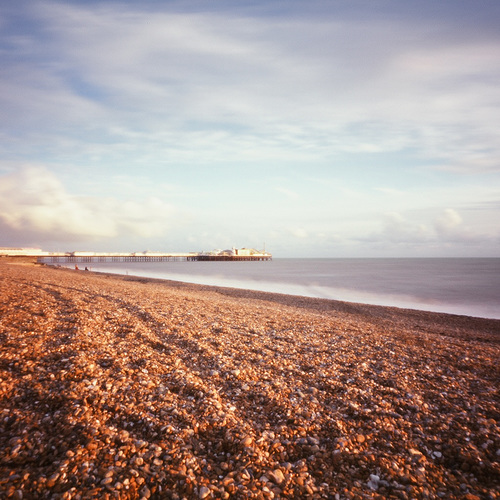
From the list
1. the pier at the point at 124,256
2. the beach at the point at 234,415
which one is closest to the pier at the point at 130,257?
the pier at the point at 124,256

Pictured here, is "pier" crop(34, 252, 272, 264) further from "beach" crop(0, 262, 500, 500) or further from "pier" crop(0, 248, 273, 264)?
"beach" crop(0, 262, 500, 500)

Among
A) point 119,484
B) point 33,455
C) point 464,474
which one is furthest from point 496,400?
point 33,455

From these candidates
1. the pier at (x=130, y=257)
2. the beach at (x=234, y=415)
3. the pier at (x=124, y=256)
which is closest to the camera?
the beach at (x=234, y=415)

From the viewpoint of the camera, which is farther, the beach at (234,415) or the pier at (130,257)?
the pier at (130,257)

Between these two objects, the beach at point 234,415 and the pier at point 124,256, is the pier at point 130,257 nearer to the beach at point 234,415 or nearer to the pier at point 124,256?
the pier at point 124,256

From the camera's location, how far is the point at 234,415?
5.09 meters

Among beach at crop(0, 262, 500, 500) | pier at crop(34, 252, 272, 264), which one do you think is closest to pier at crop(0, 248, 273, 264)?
pier at crop(34, 252, 272, 264)

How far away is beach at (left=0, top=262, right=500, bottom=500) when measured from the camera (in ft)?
12.2

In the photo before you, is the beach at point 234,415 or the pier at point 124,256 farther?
the pier at point 124,256

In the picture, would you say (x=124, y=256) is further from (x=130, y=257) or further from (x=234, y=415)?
(x=234, y=415)

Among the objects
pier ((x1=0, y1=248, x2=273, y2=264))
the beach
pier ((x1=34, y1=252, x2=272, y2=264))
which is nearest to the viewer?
the beach

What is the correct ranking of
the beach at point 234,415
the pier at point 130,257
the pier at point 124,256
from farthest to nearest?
the pier at point 130,257 < the pier at point 124,256 < the beach at point 234,415

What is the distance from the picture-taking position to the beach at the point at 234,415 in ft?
12.2

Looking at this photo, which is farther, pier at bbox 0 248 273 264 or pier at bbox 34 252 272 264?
pier at bbox 34 252 272 264
